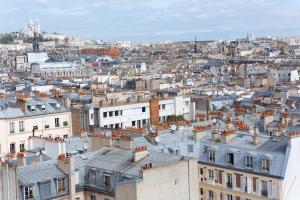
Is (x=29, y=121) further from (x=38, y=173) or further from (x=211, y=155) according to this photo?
(x=38, y=173)

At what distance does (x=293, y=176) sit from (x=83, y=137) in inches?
520

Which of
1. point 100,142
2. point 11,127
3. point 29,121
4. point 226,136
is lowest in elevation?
point 11,127

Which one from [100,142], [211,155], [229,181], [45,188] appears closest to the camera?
[45,188]

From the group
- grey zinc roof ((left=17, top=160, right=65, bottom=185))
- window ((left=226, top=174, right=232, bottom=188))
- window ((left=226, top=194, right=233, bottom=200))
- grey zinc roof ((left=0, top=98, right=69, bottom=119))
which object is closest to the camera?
grey zinc roof ((left=17, top=160, right=65, bottom=185))

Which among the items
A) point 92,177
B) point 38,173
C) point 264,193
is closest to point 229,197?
point 264,193

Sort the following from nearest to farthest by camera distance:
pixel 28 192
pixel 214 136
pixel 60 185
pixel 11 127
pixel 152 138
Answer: pixel 28 192, pixel 60 185, pixel 214 136, pixel 152 138, pixel 11 127

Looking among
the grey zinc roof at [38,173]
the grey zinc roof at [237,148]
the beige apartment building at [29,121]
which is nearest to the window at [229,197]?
the grey zinc roof at [237,148]

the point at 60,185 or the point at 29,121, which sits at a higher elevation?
the point at 29,121

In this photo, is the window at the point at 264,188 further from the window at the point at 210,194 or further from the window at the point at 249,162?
the window at the point at 210,194

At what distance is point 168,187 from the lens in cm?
2712

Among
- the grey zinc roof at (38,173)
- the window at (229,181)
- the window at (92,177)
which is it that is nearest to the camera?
the grey zinc roof at (38,173)

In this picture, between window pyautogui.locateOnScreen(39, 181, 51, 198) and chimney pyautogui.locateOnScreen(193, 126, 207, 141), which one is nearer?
window pyautogui.locateOnScreen(39, 181, 51, 198)

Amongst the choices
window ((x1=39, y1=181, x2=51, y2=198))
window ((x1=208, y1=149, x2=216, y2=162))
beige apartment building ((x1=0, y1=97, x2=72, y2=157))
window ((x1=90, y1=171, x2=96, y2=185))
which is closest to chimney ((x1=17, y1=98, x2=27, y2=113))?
beige apartment building ((x1=0, y1=97, x2=72, y2=157))

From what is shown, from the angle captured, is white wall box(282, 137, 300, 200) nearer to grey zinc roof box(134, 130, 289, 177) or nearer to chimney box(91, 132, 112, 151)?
grey zinc roof box(134, 130, 289, 177)
